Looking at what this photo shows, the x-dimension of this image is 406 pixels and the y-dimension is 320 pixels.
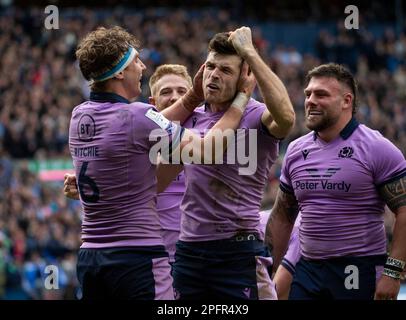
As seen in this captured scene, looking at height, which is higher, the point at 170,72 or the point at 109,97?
the point at 170,72

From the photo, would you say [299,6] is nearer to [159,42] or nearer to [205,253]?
[159,42]

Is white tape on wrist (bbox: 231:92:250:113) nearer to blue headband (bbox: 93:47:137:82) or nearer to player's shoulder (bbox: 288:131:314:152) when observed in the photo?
blue headband (bbox: 93:47:137:82)

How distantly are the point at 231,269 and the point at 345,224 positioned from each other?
1035mm

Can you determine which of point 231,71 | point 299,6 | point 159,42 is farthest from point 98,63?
point 299,6

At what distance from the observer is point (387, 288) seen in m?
6.88

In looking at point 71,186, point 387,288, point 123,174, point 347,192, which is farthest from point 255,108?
point 387,288

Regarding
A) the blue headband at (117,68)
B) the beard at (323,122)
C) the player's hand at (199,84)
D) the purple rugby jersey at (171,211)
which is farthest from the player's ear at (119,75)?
the beard at (323,122)

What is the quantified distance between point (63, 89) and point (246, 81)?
643 inches

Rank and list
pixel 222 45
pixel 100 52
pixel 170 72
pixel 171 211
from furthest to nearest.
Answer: pixel 170 72 → pixel 171 211 → pixel 222 45 → pixel 100 52

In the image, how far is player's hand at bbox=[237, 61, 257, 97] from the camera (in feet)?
21.5

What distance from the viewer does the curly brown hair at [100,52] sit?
20.0 feet

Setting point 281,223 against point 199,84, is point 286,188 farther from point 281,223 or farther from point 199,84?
point 199,84
